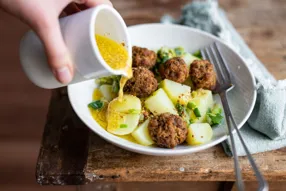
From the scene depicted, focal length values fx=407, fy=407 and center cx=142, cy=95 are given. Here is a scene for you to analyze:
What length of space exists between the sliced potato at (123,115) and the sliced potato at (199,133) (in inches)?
7.2

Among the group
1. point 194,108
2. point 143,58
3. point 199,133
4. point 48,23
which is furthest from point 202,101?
point 48,23

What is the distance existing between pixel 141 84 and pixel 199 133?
0.86 ft

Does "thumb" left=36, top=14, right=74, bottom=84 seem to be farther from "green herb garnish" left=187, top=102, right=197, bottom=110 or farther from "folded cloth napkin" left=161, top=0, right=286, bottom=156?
"folded cloth napkin" left=161, top=0, right=286, bottom=156

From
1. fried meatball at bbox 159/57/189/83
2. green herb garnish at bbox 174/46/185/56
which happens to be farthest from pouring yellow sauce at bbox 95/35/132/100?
green herb garnish at bbox 174/46/185/56

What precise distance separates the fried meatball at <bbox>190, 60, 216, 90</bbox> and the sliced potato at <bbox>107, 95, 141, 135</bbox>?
25 cm

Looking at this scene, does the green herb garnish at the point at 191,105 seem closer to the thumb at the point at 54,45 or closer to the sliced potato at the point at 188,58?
the sliced potato at the point at 188,58

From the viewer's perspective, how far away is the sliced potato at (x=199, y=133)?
132 cm

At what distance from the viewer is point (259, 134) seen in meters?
1.46

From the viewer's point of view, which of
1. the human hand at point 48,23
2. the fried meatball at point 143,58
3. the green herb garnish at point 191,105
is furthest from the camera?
the fried meatball at point 143,58

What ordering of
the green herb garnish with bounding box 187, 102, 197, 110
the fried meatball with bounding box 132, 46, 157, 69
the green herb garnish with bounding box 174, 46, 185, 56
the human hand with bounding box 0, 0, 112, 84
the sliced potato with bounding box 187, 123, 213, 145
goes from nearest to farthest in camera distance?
1. the human hand with bounding box 0, 0, 112, 84
2. the sliced potato with bounding box 187, 123, 213, 145
3. the green herb garnish with bounding box 187, 102, 197, 110
4. the fried meatball with bounding box 132, 46, 157, 69
5. the green herb garnish with bounding box 174, 46, 185, 56

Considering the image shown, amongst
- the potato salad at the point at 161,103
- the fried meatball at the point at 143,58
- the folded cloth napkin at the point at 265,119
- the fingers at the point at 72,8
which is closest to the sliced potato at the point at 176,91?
the potato salad at the point at 161,103

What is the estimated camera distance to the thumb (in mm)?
1008

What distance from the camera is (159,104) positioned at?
4.58ft

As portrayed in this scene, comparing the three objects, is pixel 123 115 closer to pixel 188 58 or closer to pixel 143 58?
pixel 143 58
